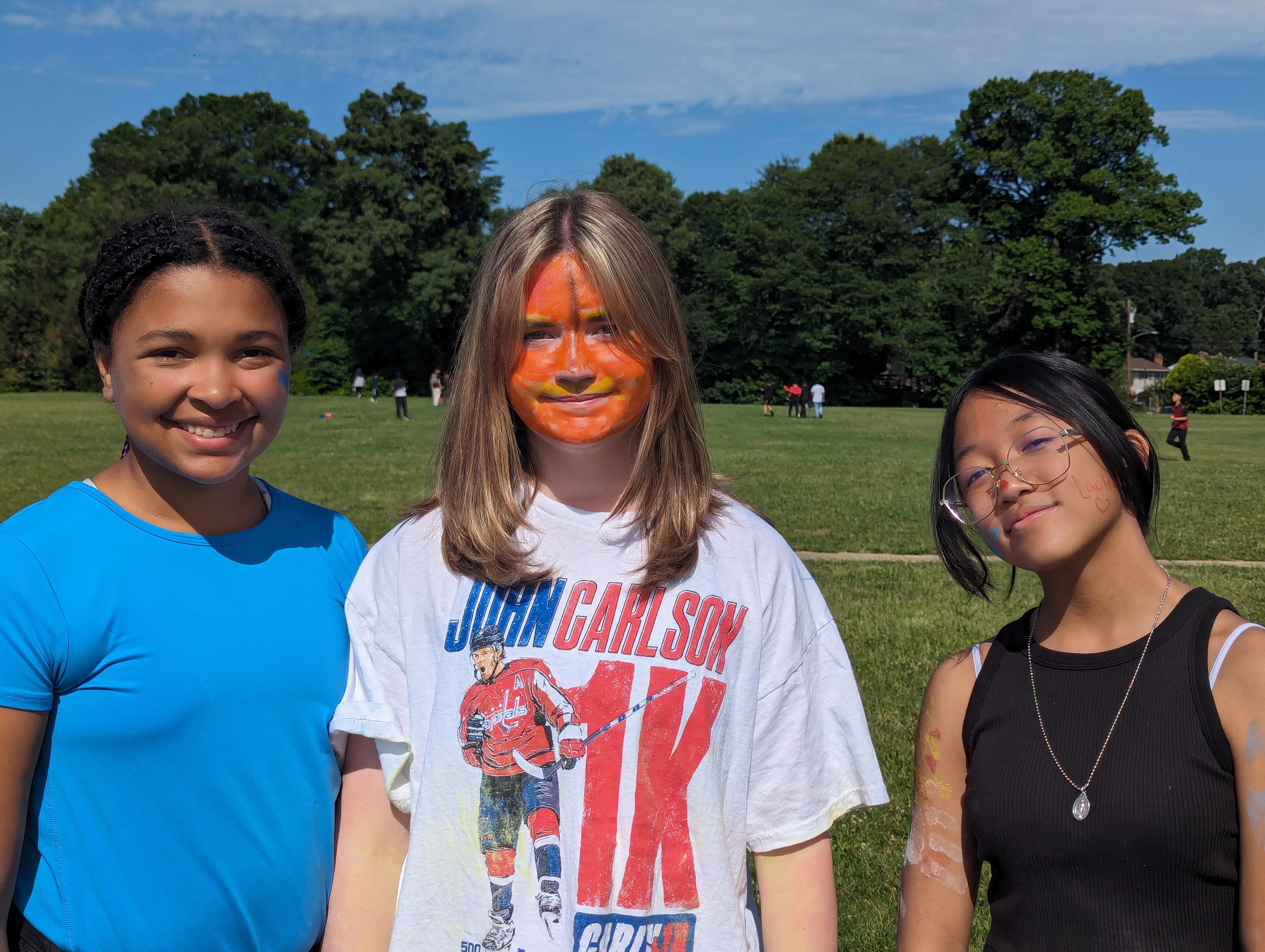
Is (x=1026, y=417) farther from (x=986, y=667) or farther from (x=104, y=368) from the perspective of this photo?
(x=104, y=368)

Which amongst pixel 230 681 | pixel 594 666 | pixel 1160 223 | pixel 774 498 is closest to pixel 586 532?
pixel 594 666

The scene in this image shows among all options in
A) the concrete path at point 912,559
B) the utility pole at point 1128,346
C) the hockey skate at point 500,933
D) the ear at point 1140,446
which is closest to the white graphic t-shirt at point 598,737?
the hockey skate at point 500,933

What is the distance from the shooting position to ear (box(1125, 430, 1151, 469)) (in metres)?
2.20

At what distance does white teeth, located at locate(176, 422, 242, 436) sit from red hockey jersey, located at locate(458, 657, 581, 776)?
77 cm

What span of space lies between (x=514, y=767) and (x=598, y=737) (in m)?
0.16

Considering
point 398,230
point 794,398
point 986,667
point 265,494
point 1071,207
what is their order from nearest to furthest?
1. point 986,667
2. point 265,494
3. point 794,398
4. point 1071,207
5. point 398,230

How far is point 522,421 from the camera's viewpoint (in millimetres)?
2211

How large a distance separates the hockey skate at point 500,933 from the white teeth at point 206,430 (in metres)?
1.08

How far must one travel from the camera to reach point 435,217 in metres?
61.4

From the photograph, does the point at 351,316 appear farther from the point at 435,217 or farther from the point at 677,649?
the point at 677,649

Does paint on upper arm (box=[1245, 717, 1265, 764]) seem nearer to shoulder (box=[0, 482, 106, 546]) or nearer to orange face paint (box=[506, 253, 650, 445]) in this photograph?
orange face paint (box=[506, 253, 650, 445])

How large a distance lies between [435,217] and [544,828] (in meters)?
62.7

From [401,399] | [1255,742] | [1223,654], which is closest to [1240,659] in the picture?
[1223,654]

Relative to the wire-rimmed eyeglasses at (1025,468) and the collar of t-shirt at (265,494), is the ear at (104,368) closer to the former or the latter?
the collar of t-shirt at (265,494)
